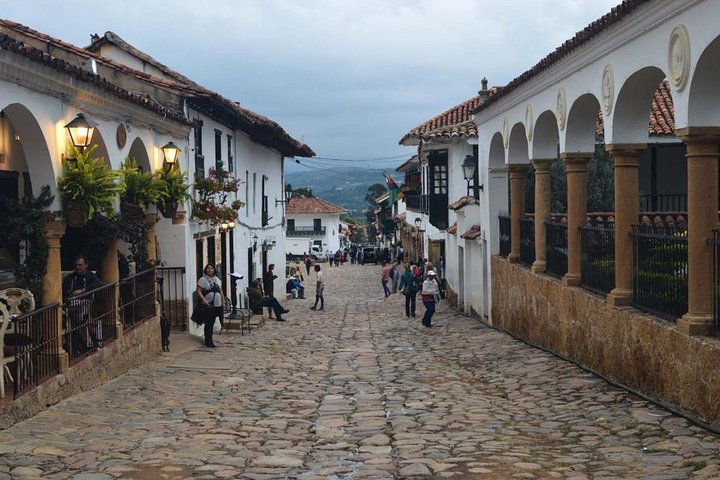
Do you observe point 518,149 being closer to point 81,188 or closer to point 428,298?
point 428,298

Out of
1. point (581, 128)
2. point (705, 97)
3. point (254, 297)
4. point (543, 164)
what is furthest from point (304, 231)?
point (705, 97)

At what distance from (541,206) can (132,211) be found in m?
7.38

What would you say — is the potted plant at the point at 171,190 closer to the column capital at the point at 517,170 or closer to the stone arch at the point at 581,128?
the stone arch at the point at 581,128

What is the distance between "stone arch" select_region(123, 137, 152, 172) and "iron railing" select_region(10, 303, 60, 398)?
19.3 ft

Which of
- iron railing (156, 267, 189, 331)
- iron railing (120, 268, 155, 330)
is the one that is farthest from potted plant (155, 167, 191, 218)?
iron railing (156, 267, 189, 331)

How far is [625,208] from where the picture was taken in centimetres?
1230

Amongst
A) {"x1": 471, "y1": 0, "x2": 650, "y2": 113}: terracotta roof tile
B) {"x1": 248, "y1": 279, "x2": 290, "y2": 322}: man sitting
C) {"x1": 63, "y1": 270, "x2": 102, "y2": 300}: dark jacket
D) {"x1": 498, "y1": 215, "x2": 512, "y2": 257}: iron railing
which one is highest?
{"x1": 471, "y1": 0, "x2": 650, "y2": 113}: terracotta roof tile

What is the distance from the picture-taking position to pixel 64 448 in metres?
8.34

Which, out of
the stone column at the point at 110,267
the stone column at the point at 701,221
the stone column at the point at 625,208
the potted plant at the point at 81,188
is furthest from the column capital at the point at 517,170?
the potted plant at the point at 81,188

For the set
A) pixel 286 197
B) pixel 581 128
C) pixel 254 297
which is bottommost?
pixel 254 297

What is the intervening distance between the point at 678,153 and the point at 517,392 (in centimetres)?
1259

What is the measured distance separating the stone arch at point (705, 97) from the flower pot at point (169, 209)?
1005 cm

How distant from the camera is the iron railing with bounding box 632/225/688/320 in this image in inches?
408

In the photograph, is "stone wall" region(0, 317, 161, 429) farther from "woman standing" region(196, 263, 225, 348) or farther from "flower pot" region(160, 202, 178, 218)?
"flower pot" region(160, 202, 178, 218)
